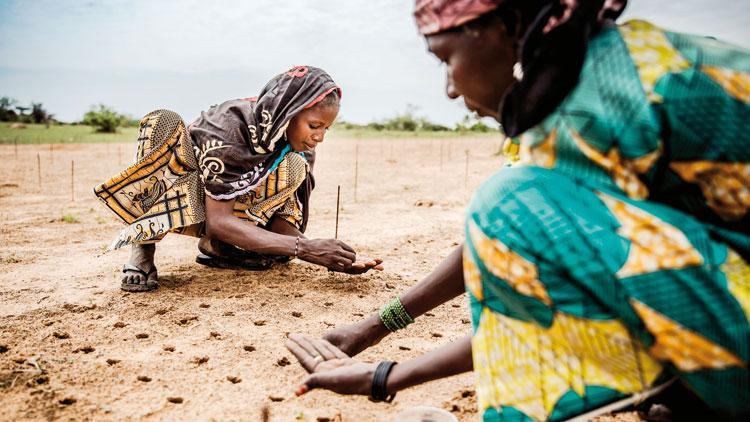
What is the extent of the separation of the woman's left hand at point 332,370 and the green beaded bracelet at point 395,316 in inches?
9.0

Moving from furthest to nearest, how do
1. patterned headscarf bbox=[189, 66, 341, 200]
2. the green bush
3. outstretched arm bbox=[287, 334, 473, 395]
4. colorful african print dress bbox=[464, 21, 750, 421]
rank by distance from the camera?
the green bush < patterned headscarf bbox=[189, 66, 341, 200] < outstretched arm bbox=[287, 334, 473, 395] < colorful african print dress bbox=[464, 21, 750, 421]

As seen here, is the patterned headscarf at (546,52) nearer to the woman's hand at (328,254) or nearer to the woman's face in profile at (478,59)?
the woman's face in profile at (478,59)

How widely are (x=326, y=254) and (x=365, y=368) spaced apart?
1.48 metres

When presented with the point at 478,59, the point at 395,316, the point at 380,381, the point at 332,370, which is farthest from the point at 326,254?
the point at 478,59

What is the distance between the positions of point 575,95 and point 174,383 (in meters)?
1.77

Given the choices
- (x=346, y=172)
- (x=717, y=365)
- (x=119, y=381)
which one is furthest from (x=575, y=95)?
(x=346, y=172)

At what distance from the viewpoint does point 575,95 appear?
1171 mm

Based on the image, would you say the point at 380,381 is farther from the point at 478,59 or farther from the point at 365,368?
the point at 478,59

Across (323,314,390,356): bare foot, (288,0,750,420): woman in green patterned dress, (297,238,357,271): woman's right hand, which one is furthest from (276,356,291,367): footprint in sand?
(288,0,750,420): woman in green patterned dress

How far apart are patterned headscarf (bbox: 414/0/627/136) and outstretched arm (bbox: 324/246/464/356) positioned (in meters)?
0.69

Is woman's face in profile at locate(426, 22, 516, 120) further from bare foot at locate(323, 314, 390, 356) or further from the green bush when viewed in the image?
the green bush

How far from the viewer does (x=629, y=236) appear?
1.09 meters

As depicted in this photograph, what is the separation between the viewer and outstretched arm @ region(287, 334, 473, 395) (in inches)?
59.2

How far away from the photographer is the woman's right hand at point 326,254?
9.97 feet
